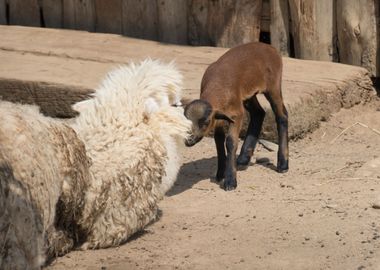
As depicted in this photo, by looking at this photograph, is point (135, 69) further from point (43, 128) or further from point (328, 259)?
point (328, 259)

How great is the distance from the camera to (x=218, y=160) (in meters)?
7.50

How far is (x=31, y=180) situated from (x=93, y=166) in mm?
858

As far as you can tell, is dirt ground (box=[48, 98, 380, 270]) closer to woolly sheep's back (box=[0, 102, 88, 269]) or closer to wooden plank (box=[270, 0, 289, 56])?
woolly sheep's back (box=[0, 102, 88, 269])

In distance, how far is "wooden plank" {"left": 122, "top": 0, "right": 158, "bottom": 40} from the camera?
10555 mm

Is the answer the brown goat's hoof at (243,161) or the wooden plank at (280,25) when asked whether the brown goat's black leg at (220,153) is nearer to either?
the brown goat's hoof at (243,161)

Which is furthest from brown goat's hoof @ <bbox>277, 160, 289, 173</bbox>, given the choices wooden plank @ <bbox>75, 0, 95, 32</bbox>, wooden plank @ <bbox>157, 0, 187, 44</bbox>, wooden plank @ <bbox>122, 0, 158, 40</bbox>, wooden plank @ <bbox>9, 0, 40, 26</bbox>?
wooden plank @ <bbox>9, 0, 40, 26</bbox>

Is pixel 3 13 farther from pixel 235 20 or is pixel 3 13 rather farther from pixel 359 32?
pixel 359 32

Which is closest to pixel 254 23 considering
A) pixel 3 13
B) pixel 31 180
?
pixel 3 13

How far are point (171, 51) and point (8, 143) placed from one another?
17.1 feet

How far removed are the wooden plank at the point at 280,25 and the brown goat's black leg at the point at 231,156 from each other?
8.25ft

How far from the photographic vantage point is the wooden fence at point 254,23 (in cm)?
944

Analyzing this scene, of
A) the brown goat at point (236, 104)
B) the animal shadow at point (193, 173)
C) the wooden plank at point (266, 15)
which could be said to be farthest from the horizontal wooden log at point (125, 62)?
the animal shadow at point (193, 173)

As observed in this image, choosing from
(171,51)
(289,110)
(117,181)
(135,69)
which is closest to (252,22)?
(171,51)

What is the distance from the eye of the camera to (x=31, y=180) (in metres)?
4.82
